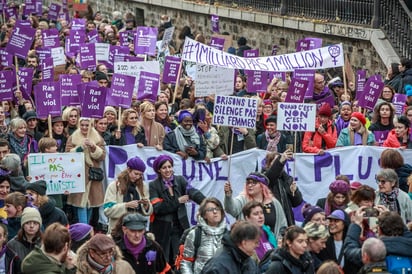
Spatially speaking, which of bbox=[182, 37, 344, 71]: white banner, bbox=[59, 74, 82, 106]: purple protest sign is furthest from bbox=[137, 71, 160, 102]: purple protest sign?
bbox=[59, 74, 82, 106]: purple protest sign

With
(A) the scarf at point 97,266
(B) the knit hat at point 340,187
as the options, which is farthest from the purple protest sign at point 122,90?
(A) the scarf at point 97,266

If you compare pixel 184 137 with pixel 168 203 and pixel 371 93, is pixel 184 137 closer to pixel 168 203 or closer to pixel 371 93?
pixel 168 203

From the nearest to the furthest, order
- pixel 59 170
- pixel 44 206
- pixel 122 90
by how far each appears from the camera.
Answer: pixel 44 206, pixel 59 170, pixel 122 90

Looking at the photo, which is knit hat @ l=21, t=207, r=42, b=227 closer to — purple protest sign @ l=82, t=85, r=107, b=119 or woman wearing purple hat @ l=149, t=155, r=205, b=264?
woman wearing purple hat @ l=149, t=155, r=205, b=264

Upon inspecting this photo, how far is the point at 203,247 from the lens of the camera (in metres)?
10.9

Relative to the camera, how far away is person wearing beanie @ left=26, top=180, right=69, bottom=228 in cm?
1217

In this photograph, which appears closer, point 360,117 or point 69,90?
point 360,117

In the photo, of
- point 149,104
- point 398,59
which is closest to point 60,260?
point 149,104

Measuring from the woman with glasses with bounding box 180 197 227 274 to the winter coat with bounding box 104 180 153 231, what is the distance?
150cm

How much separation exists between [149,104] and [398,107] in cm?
358

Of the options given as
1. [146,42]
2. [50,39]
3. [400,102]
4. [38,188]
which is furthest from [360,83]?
[38,188]

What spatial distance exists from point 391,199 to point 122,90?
230 inches

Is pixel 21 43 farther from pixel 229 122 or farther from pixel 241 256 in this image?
pixel 241 256

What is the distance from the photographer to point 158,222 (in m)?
13.3
